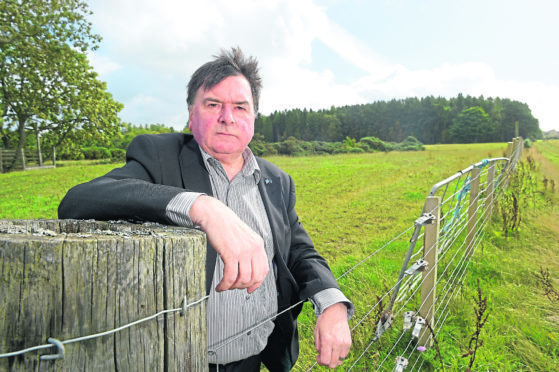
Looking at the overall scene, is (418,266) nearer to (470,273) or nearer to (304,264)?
(304,264)

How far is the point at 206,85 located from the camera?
171 cm

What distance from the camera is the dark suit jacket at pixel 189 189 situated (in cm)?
110

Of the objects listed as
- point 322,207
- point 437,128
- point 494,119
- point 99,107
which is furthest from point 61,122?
point 494,119

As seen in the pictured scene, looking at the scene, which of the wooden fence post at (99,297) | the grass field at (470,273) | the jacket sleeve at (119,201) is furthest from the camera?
the grass field at (470,273)

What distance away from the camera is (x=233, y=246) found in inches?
37.4

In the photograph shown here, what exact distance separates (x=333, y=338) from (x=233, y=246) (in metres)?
0.82

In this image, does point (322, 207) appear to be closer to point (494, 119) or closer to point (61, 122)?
point (61, 122)

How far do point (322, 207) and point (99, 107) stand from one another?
15.2 m

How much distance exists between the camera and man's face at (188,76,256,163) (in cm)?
171

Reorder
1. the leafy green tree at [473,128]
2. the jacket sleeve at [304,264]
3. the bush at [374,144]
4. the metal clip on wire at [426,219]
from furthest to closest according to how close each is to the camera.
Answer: the leafy green tree at [473,128], the bush at [374,144], the metal clip on wire at [426,219], the jacket sleeve at [304,264]

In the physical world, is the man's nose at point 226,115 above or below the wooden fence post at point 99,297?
above

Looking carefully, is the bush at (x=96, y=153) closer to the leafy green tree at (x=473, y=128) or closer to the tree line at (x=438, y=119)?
the tree line at (x=438, y=119)

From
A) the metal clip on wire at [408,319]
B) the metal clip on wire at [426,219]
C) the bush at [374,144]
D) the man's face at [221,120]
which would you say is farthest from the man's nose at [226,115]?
the bush at [374,144]

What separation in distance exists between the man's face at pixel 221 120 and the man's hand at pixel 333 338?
878 mm
